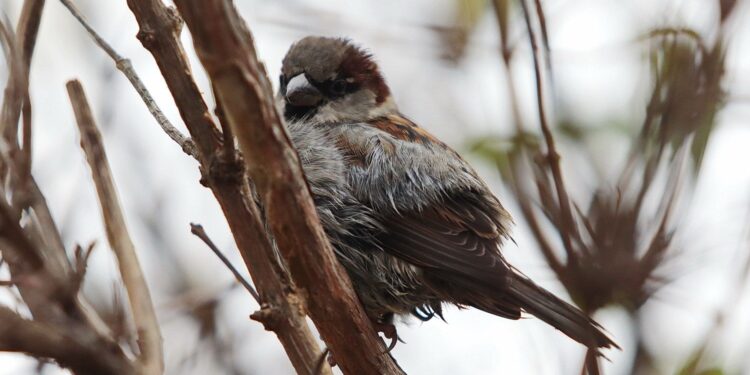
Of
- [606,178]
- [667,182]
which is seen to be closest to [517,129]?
[606,178]

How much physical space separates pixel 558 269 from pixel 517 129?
0.84m

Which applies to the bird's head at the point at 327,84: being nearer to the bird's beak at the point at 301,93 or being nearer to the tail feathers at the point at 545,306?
the bird's beak at the point at 301,93

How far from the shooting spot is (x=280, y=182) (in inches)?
94.6

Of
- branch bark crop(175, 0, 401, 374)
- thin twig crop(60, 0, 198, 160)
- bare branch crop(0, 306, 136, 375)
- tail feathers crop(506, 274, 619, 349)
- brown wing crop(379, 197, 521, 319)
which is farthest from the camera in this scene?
brown wing crop(379, 197, 521, 319)

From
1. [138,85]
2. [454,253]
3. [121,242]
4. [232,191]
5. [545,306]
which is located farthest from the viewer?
[454,253]

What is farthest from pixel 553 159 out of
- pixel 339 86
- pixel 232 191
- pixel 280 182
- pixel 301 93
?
pixel 339 86

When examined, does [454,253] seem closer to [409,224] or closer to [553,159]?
[409,224]

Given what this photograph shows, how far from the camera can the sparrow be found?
326 cm

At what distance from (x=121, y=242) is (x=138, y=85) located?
89 cm

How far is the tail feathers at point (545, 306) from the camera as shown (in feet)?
10.2

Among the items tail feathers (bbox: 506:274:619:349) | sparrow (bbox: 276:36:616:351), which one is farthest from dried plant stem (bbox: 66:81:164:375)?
tail feathers (bbox: 506:274:619:349)

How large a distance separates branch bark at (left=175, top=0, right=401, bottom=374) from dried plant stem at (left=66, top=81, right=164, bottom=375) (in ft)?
1.11

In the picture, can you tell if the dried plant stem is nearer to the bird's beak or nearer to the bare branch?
the bare branch

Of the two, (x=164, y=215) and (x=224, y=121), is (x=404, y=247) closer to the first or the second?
(x=224, y=121)
